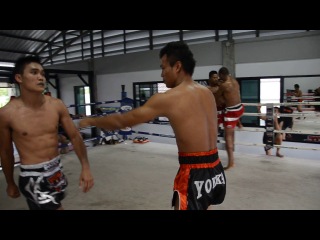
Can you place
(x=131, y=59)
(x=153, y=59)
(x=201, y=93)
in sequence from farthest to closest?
(x=131, y=59), (x=153, y=59), (x=201, y=93)

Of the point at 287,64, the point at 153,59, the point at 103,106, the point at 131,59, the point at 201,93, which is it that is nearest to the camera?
the point at 201,93

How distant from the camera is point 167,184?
3354 mm

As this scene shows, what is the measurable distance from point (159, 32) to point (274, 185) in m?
6.63

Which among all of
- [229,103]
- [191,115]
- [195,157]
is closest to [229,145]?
[229,103]

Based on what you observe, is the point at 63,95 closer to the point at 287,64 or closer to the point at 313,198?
the point at 287,64

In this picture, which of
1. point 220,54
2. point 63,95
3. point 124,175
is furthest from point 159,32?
point 124,175

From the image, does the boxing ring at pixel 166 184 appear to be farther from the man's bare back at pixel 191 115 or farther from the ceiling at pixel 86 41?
the ceiling at pixel 86 41

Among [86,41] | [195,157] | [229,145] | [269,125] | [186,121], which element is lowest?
[229,145]

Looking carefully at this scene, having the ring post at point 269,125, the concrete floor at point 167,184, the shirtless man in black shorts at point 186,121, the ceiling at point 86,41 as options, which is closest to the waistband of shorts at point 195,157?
the shirtless man in black shorts at point 186,121

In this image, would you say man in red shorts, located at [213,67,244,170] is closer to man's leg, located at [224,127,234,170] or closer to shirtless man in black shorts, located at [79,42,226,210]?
man's leg, located at [224,127,234,170]

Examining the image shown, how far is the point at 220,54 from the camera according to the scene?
6.34 meters

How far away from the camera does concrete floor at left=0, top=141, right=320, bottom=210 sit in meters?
2.75

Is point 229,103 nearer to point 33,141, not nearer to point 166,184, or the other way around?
point 166,184

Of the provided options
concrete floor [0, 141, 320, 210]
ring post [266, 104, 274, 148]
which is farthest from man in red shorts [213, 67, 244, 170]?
ring post [266, 104, 274, 148]
